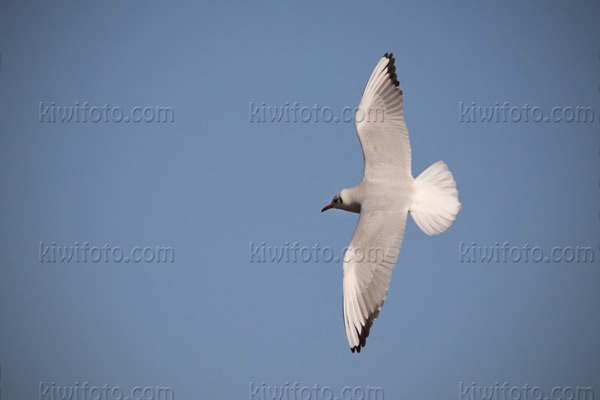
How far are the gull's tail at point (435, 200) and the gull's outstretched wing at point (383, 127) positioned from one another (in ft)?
0.62

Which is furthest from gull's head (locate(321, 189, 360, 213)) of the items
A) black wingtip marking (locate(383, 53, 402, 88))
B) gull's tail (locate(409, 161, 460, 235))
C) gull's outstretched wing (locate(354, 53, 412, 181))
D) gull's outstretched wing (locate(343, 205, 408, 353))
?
black wingtip marking (locate(383, 53, 402, 88))

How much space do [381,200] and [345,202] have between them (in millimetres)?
512

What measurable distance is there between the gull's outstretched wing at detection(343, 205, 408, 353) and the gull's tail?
0.22 meters

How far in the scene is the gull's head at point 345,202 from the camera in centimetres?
585

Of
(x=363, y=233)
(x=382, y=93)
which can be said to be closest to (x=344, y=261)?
(x=363, y=233)

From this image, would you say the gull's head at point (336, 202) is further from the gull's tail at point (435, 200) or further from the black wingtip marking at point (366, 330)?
the black wingtip marking at point (366, 330)

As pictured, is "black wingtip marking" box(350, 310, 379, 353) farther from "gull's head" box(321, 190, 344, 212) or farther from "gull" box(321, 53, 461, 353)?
"gull's head" box(321, 190, 344, 212)

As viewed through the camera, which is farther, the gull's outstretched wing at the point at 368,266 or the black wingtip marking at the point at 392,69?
the black wingtip marking at the point at 392,69

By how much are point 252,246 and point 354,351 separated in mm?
2313

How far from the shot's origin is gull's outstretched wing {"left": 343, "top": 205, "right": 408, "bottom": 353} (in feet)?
16.2

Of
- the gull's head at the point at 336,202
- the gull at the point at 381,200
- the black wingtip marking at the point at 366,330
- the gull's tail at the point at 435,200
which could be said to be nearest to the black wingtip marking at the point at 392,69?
the gull at the point at 381,200

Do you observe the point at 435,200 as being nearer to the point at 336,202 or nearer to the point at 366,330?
the point at 336,202

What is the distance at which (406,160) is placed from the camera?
5.72m

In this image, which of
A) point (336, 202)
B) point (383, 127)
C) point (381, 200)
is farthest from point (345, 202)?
point (383, 127)
